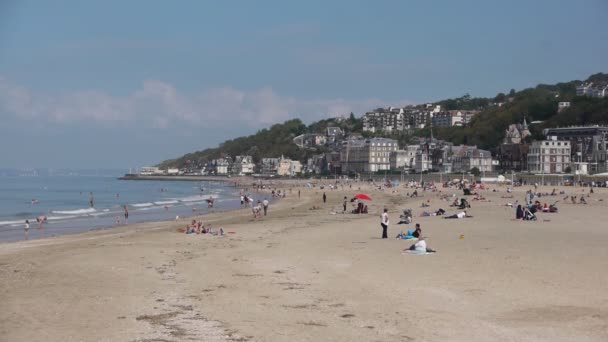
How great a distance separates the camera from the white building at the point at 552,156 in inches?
3430

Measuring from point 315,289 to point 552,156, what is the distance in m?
83.1

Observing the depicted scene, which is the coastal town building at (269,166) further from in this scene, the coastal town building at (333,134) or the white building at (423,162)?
the white building at (423,162)

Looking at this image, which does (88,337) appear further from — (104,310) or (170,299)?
(170,299)

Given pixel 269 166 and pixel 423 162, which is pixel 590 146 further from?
pixel 269 166

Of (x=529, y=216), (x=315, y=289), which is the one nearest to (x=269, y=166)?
(x=529, y=216)

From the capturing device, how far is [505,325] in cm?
861

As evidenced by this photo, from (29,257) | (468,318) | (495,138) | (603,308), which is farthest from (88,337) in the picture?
(495,138)

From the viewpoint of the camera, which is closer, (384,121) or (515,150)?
(515,150)

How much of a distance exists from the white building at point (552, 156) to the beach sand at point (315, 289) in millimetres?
70947

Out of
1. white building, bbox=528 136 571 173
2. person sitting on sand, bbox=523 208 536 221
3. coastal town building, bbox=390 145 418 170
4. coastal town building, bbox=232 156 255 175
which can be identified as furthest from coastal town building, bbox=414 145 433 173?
person sitting on sand, bbox=523 208 536 221

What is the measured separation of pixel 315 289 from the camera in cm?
1152

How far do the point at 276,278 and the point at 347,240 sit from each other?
283 inches

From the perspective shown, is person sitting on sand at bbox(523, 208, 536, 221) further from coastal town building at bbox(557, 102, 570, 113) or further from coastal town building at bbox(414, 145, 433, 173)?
coastal town building at bbox(557, 102, 570, 113)

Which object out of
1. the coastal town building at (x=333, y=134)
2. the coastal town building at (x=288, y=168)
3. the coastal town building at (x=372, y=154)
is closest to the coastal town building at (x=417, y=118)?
the coastal town building at (x=333, y=134)
